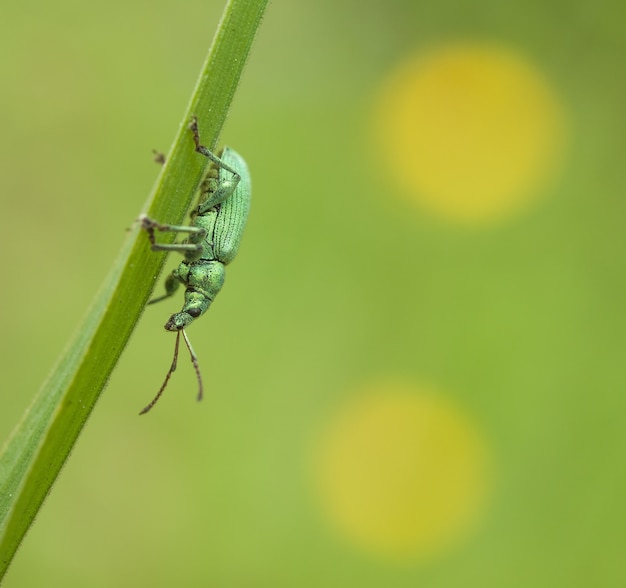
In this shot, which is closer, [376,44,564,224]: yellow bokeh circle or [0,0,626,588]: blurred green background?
[0,0,626,588]: blurred green background

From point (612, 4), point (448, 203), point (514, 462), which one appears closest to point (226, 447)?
point (514, 462)

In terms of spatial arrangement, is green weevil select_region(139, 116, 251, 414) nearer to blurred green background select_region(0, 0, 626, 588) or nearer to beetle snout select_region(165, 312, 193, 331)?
beetle snout select_region(165, 312, 193, 331)

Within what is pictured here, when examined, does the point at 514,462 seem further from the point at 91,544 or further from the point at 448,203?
the point at 91,544

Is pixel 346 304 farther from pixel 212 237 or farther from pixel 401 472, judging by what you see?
pixel 212 237

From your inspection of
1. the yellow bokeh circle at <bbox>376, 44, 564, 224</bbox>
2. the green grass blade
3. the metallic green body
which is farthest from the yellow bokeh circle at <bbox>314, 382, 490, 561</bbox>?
the green grass blade

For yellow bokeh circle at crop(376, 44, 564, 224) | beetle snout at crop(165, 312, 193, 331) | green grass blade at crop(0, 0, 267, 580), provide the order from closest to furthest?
green grass blade at crop(0, 0, 267, 580), beetle snout at crop(165, 312, 193, 331), yellow bokeh circle at crop(376, 44, 564, 224)

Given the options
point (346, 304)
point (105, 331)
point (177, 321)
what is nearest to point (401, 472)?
point (346, 304)

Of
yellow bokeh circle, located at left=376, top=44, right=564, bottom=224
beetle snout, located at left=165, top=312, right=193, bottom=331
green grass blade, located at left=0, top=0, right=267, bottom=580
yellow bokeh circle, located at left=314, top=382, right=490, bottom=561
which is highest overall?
yellow bokeh circle, located at left=376, top=44, right=564, bottom=224

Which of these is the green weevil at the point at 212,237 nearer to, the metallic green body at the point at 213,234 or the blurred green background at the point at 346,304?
the metallic green body at the point at 213,234

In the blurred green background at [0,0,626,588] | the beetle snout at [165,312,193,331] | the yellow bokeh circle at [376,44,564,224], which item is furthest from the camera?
the yellow bokeh circle at [376,44,564,224]
